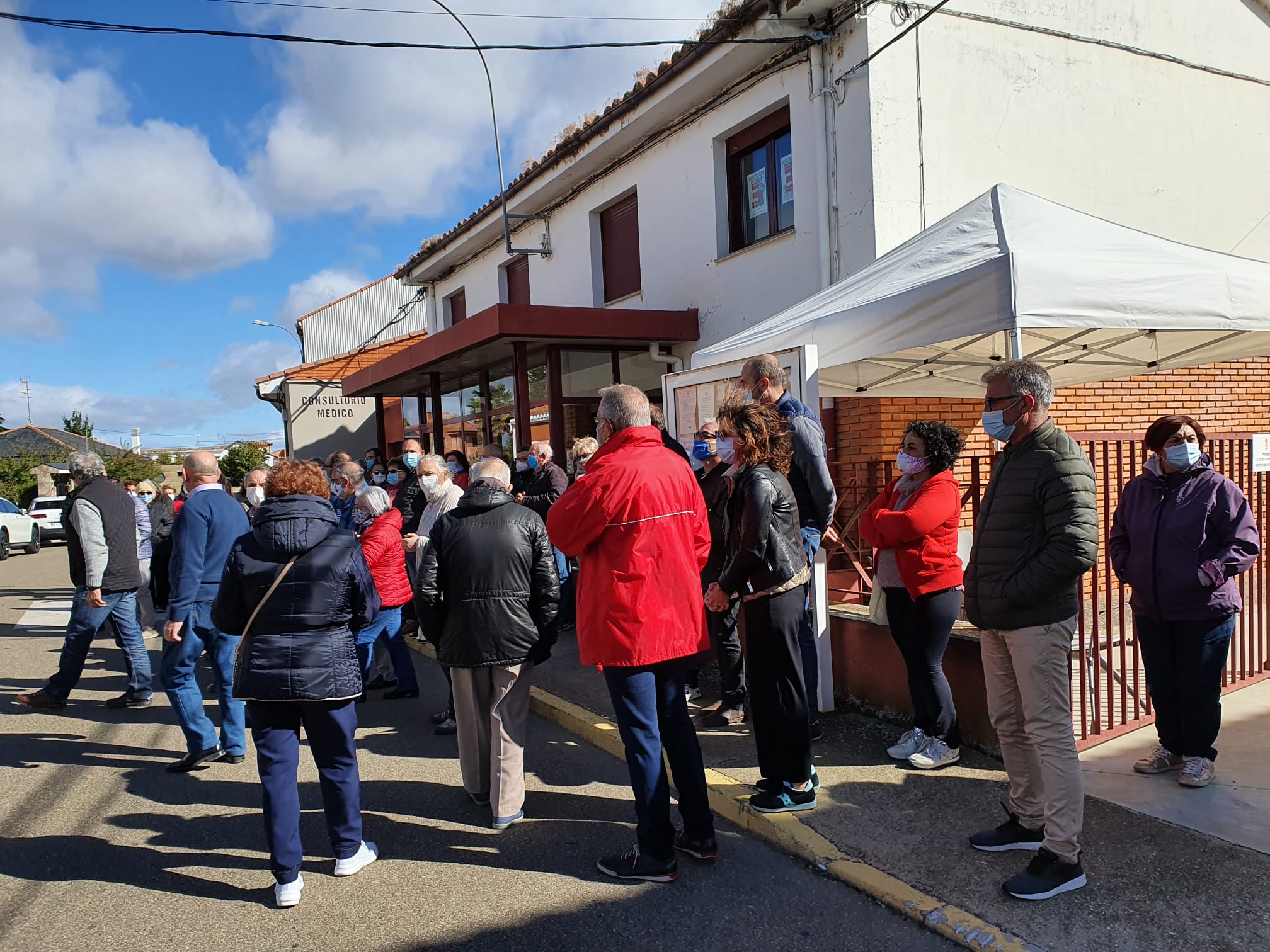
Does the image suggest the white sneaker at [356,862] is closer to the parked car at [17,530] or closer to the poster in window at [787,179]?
the poster in window at [787,179]

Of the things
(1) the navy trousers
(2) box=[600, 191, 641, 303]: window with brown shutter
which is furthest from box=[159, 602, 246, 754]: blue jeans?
(2) box=[600, 191, 641, 303]: window with brown shutter

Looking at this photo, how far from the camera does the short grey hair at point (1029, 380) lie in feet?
10.6

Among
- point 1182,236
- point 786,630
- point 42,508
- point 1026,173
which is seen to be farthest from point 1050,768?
point 42,508

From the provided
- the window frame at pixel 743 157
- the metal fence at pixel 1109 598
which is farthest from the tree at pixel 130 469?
the metal fence at pixel 1109 598

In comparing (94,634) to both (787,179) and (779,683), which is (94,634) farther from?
(787,179)

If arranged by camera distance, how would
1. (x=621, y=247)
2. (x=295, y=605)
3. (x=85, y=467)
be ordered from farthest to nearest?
1. (x=621, y=247)
2. (x=85, y=467)
3. (x=295, y=605)

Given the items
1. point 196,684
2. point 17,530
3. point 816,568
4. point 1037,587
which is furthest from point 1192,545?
point 17,530

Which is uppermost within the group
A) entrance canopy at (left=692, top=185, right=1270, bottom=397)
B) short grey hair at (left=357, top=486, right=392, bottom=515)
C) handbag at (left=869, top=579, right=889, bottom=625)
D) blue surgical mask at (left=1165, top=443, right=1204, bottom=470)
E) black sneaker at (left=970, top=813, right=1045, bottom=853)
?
entrance canopy at (left=692, top=185, right=1270, bottom=397)

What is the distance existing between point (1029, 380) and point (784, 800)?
2.18 meters

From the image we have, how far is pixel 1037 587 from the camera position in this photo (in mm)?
3107

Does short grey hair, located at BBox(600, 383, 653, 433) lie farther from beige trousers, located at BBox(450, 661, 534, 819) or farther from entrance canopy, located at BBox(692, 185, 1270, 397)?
entrance canopy, located at BBox(692, 185, 1270, 397)

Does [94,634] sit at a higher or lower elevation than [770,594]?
lower

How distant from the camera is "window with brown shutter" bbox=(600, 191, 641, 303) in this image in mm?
12008

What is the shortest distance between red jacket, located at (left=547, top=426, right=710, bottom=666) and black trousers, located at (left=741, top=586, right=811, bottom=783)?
0.42 metres
